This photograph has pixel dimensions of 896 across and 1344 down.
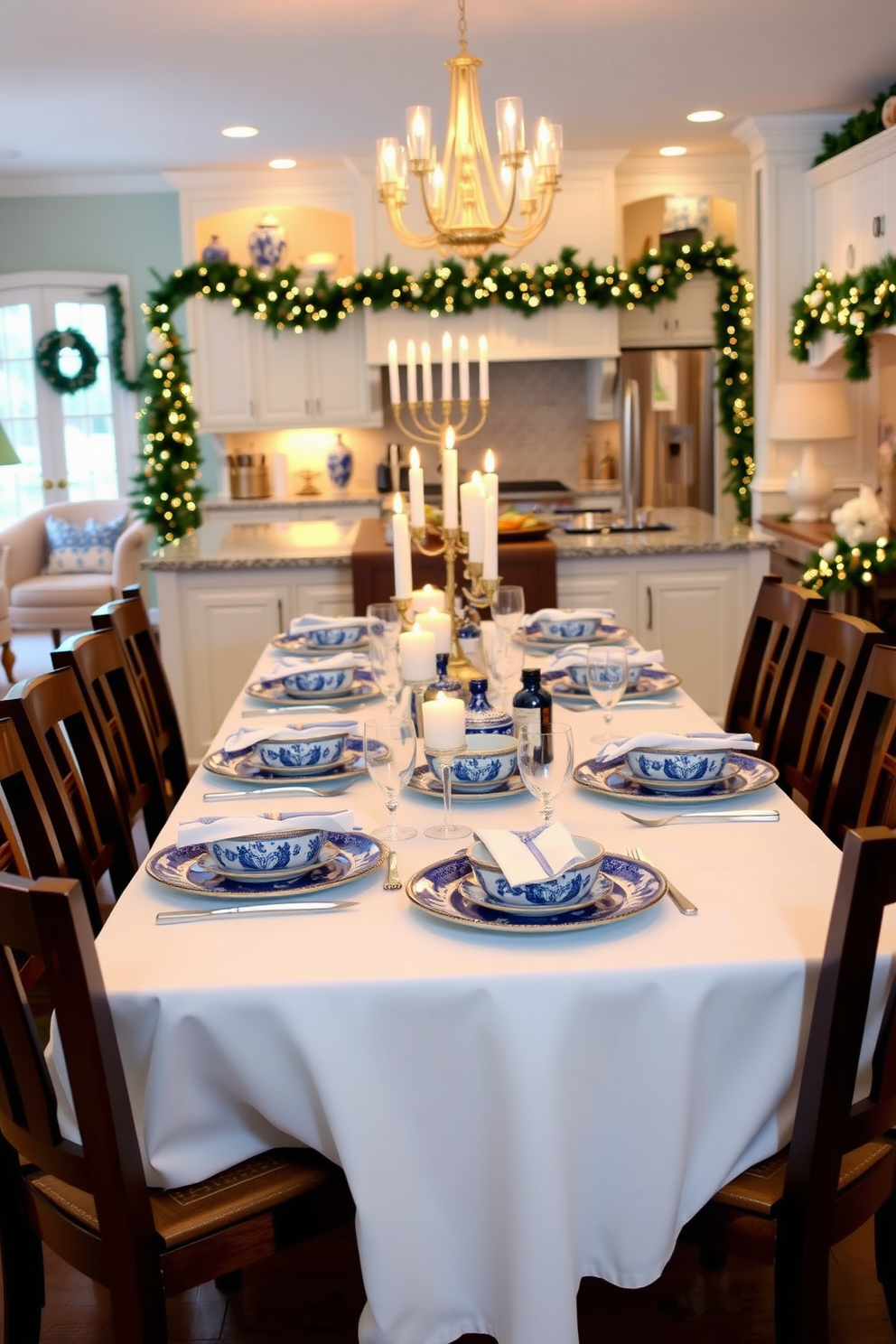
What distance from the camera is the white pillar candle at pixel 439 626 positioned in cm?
256

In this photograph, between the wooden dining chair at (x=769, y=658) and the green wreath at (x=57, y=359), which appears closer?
the wooden dining chair at (x=769, y=658)

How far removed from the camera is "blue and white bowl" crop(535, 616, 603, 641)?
10.5 ft

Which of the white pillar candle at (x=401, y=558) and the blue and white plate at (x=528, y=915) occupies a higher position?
the white pillar candle at (x=401, y=558)

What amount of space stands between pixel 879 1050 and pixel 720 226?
25.0ft

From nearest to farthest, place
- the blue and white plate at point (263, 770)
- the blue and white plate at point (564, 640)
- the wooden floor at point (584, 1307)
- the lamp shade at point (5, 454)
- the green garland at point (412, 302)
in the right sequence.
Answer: the wooden floor at point (584, 1307) < the blue and white plate at point (263, 770) < the blue and white plate at point (564, 640) < the lamp shade at point (5, 454) < the green garland at point (412, 302)

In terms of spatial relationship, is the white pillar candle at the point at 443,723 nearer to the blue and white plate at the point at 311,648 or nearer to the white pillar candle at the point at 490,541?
the white pillar candle at the point at 490,541

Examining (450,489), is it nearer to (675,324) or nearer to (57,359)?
(675,324)

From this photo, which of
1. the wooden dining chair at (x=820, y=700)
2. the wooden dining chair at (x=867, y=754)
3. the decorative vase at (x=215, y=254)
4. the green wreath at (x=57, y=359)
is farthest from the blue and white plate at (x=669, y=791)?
the green wreath at (x=57, y=359)

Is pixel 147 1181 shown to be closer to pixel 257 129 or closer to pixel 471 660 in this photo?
pixel 471 660

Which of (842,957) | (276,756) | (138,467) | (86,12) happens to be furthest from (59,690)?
(138,467)

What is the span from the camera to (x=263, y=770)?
2.23 metres

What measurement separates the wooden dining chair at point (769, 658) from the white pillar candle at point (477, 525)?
66cm

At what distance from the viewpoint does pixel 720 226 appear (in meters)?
8.28

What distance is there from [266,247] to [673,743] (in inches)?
245
